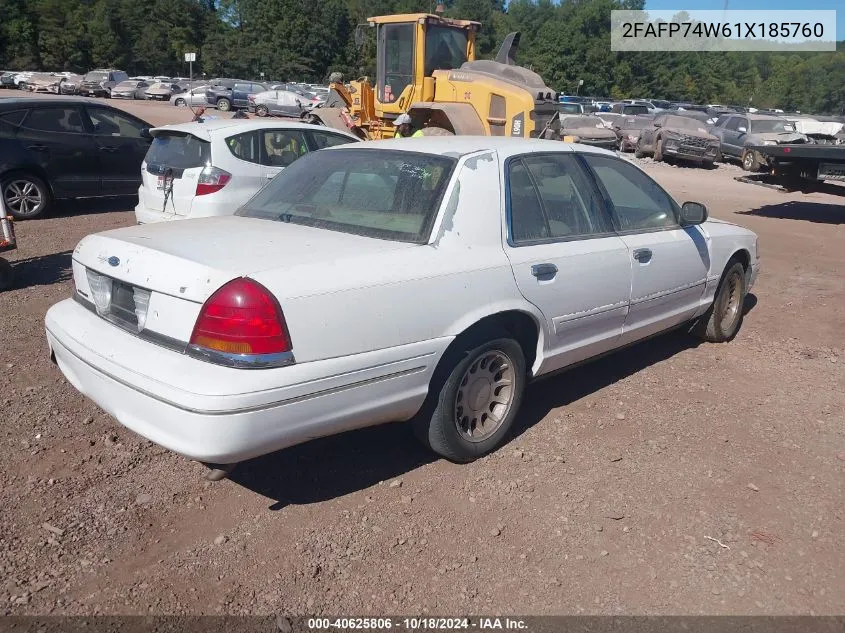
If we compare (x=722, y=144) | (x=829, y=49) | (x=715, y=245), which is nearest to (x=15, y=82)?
(x=722, y=144)

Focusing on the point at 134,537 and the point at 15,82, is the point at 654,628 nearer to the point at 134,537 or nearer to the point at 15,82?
the point at 134,537

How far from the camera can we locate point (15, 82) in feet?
183

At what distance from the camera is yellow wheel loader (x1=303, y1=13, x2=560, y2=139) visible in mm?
12883

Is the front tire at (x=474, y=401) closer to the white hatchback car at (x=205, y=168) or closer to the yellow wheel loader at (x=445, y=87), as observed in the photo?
the white hatchback car at (x=205, y=168)

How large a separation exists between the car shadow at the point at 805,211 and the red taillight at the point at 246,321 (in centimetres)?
1275

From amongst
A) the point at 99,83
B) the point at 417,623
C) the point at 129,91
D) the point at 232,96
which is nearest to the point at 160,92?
the point at 129,91

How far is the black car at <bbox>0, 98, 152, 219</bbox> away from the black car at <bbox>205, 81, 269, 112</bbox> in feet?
106

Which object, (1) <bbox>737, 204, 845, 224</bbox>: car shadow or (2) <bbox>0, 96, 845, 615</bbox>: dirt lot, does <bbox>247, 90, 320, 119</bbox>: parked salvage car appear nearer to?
(1) <bbox>737, 204, 845, 224</bbox>: car shadow

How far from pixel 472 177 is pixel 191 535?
215 cm

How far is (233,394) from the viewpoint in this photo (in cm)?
294

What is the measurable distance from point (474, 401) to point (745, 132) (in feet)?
74.9

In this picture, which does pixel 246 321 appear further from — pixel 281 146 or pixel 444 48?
pixel 444 48

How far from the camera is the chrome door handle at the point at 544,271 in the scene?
3993 millimetres

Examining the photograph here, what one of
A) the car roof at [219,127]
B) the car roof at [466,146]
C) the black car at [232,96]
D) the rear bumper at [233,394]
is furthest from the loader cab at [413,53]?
the black car at [232,96]
